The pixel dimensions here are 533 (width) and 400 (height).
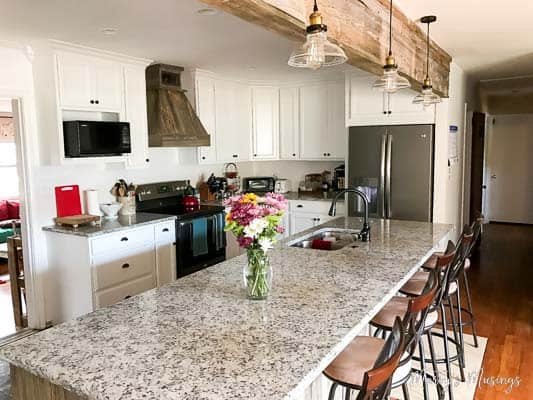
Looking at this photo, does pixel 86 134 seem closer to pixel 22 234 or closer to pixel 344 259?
pixel 22 234

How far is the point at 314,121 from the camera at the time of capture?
578cm

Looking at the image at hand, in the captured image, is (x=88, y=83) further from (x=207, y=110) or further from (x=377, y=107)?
(x=377, y=107)

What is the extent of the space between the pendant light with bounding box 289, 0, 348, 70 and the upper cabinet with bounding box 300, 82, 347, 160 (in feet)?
12.2

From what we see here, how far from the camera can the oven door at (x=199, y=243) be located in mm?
4316

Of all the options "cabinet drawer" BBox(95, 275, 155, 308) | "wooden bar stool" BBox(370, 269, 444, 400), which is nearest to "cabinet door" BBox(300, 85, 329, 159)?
"cabinet drawer" BBox(95, 275, 155, 308)

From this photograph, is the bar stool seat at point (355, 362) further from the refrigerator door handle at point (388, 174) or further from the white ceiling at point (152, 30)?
the refrigerator door handle at point (388, 174)

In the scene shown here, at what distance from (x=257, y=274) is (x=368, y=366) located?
60 cm

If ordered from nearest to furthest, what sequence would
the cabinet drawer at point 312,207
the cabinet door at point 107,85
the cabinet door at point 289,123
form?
the cabinet door at point 107,85 < the cabinet drawer at point 312,207 < the cabinet door at point 289,123

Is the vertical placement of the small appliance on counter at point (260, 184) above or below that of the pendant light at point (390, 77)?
below

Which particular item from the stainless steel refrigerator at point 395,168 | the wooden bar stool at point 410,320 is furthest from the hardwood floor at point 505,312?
the stainless steel refrigerator at point 395,168

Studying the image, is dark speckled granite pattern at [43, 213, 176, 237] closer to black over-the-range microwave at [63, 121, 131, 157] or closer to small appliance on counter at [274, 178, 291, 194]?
black over-the-range microwave at [63, 121, 131, 157]

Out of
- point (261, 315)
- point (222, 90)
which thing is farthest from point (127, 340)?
point (222, 90)

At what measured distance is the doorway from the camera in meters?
3.96

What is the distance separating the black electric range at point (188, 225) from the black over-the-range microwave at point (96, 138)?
2.58 feet
